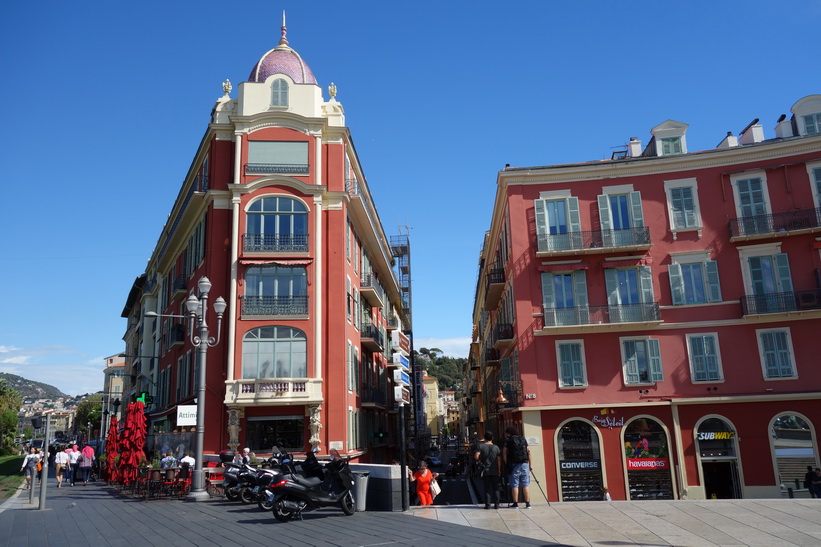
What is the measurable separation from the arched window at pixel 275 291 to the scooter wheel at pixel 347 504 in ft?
49.4

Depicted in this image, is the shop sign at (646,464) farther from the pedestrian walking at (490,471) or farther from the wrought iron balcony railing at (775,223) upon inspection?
the pedestrian walking at (490,471)

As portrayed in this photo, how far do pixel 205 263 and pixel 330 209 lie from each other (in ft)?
21.2

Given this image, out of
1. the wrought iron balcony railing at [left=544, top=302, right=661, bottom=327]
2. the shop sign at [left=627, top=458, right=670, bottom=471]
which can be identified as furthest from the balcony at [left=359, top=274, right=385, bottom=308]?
the shop sign at [left=627, top=458, right=670, bottom=471]

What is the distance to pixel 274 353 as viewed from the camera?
28.0 m

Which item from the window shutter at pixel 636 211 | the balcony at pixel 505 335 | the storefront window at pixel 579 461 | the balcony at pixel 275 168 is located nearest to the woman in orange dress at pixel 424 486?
the storefront window at pixel 579 461

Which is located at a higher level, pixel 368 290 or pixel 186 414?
pixel 368 290

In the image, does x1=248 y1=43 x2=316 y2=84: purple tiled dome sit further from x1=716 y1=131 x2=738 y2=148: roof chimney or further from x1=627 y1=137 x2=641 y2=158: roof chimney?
x1=716 y1=131 x2=738 y2=148: roof chimney

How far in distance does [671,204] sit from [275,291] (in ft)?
57.8

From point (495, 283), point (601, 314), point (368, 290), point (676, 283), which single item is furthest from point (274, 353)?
point (676, 283)

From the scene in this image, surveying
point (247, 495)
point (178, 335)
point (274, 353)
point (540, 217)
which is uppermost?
point (540, 217)

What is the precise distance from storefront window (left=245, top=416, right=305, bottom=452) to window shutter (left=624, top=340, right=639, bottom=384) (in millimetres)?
13714

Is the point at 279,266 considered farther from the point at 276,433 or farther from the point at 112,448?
the point at 112,448

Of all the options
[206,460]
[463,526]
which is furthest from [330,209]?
[463,526]

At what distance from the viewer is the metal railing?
27.2 m
